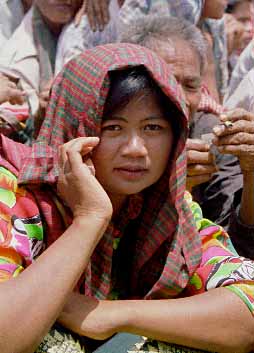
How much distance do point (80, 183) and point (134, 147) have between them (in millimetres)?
239

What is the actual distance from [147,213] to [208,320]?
46cm

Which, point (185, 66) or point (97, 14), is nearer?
point (185, 66)

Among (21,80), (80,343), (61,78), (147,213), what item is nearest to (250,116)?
(147,213)

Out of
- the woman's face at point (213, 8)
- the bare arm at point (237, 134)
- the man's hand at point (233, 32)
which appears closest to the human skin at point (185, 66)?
the bare arm at point (237, 134)

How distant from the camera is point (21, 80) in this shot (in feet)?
11.9

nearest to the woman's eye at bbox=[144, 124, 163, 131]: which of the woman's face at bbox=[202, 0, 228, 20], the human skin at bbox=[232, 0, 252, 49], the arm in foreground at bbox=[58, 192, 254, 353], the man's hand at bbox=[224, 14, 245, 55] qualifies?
the arm in foreground at bbox=[58, 192, 254, 353]

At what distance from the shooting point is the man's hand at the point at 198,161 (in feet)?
9.04

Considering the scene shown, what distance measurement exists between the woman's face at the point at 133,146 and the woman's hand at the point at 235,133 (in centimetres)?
57

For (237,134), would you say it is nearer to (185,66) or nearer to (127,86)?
(185,66)

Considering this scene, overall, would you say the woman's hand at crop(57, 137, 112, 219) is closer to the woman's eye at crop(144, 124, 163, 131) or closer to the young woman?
the young woman

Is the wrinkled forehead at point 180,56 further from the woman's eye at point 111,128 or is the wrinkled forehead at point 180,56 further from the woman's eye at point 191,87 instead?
the woman's eye at point 111,128

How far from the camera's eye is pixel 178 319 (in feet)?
6.50

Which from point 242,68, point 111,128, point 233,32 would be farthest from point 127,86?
point 233,32

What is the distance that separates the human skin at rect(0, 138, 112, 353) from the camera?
166 centimetres
